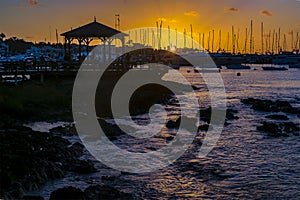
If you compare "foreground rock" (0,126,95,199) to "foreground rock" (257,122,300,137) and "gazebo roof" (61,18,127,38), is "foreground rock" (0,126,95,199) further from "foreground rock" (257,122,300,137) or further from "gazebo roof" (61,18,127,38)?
"gazebo roof" (61,18,127,38)

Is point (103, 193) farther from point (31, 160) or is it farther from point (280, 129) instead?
point (280, 129)

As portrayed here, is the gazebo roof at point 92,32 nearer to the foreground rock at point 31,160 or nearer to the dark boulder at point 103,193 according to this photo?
the foreground rock at point 31,160

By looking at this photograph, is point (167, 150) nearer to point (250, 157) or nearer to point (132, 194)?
point (250, 157)

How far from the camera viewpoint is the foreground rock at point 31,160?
9828 millimetres

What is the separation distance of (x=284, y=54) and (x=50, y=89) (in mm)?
157508

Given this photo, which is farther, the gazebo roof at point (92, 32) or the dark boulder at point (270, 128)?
the gazebo roof at point (92, 32)

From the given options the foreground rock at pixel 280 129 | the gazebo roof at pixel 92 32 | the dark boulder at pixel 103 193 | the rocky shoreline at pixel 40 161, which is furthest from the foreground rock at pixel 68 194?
the gazebo roof at pixel 92 32

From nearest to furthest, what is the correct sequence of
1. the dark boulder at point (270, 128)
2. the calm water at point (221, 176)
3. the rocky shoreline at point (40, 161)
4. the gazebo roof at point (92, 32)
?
the rocky shoreline at point (40, 161)
the calm water at point (221, 176)
the dark boulder at point (270, 128)
the gazebo roof at point (92, 32)

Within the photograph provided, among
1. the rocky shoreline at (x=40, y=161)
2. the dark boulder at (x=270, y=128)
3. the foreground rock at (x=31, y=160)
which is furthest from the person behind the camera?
the dark boulder at (x=270, y=128)

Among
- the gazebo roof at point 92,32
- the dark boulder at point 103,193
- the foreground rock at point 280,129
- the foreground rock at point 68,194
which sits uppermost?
the gazebo roof at point 92,32

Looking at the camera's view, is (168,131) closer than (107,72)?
Yes

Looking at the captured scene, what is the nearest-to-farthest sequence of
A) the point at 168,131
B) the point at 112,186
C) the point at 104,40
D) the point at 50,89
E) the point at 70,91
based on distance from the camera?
the point at 112,186
the point at 168,131
the point at 50,89
the point at 70,91
the point at 104,40

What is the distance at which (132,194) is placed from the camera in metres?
10.7

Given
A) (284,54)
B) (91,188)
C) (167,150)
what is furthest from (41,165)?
(284,54)
